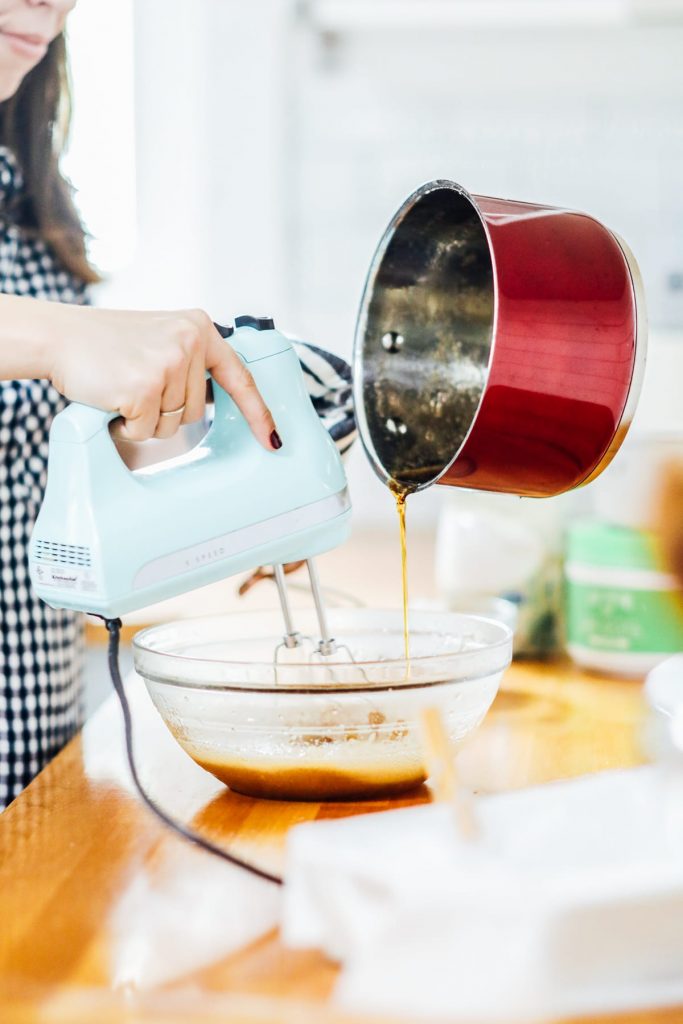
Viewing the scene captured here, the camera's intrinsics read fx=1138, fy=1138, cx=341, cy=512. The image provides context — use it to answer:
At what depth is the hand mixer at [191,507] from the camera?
771 mm

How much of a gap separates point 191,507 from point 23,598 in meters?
0.48

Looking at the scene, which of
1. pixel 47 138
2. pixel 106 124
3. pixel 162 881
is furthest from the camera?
pixel 106 124

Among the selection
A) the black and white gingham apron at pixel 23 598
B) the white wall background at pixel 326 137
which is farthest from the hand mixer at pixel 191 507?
the white wall background at pixel 326 137

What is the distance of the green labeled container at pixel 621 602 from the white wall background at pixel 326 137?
49.3 inches

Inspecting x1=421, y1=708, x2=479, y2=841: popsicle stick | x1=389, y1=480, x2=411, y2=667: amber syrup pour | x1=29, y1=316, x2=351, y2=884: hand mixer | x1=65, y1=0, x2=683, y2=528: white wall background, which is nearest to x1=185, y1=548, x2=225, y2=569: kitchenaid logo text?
x1=29, y1=316, x2=351, y2=884: hand mixer

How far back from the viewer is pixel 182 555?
804 mm

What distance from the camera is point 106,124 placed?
253cm

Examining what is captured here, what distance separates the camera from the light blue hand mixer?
0.77 metres

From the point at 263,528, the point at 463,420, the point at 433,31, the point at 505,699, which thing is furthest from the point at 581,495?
the point at 433,31

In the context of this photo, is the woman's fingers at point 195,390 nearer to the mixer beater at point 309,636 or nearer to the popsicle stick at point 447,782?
the mixer beater at point 309,636

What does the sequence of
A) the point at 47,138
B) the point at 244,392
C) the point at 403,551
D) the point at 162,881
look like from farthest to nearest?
Result: the point at 47,138 < the point at 403,551 < the point at 244,392 < the point at 162,881

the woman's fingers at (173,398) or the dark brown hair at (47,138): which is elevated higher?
the dark brown hair at (47,138)

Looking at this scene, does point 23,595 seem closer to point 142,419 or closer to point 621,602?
point 142,419

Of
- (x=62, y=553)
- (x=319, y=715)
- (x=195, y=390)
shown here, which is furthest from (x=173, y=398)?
(x=319, y=715)
